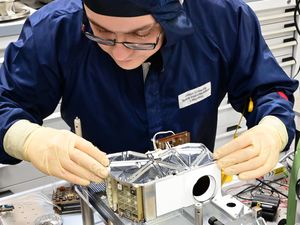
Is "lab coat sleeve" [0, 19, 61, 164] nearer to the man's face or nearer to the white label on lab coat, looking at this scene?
the man's face

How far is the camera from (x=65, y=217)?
44.2 inches

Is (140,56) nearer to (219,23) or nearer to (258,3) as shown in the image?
(219,23)

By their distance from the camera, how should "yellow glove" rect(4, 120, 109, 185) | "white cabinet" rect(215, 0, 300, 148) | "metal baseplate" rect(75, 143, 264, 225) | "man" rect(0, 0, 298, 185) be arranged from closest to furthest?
"metal baseplate" rect(75, 143, 264, 225) → "yellow glove" rect(4, 120, 109, 185) → "man" rect(0, 0, 298, 185) → "white cabinet" rect(215, 0, 300, 148)

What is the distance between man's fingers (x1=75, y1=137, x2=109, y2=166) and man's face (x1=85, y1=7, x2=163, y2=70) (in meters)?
0.21

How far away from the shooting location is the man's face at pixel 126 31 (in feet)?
2.90

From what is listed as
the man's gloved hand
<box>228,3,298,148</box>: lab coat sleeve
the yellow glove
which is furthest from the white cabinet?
the yellow glove

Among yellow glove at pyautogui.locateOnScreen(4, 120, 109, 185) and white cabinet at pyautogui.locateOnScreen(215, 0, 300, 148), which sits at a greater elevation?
yellow glove at pyautogui.locateOnScreen(4, 120, 109, 185)

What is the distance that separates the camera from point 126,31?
0.90 metres

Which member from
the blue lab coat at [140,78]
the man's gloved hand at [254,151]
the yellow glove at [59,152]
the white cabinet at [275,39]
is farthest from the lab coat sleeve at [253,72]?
the white cabinet at [275,39]

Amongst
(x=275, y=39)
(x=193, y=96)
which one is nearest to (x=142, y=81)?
(x=193, y=96)

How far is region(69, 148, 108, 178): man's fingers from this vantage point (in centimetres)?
79

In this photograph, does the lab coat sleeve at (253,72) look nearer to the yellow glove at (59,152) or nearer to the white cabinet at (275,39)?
the yellow glove at (59,152)

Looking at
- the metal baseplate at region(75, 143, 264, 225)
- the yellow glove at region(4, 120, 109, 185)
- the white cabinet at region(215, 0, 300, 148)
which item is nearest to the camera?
the metal baseplate at region(75, 143, 264, 225)

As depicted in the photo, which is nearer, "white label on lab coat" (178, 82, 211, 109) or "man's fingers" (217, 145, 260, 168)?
"man's fingers" (217, 145, 260, 168)
